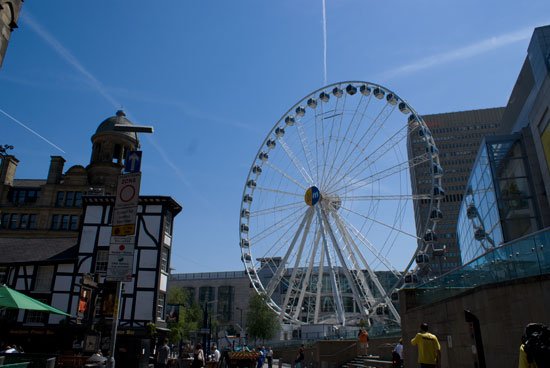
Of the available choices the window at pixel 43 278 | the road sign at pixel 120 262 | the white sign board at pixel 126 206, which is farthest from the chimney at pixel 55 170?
the road sign at pixel 120 262

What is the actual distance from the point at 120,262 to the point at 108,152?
4993cm

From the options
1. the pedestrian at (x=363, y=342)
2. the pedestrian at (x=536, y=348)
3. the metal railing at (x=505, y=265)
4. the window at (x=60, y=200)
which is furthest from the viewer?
the window at (x=60, y=200)

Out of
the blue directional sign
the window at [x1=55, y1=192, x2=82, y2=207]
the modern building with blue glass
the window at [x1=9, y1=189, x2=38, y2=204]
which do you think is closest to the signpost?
the blue directional sign

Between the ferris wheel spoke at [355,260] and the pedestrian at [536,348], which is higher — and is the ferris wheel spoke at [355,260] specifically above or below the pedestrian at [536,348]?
above

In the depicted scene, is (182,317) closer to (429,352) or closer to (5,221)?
(5,221)

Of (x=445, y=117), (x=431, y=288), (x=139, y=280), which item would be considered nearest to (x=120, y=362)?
(x=139, y=280)

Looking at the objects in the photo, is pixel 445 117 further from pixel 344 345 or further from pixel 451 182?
pixel 344 345

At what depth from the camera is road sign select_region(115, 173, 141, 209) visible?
38.0 ft

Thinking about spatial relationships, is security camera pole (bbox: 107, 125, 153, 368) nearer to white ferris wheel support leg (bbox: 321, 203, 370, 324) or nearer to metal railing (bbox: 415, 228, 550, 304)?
metal railing (bbox: 415, 228, 550, 304)

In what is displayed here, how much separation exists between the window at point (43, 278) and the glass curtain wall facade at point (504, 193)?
31.0m

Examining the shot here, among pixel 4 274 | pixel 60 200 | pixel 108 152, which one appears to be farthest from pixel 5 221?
pixel 4 274

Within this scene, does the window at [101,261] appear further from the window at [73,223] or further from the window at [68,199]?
the window at [68,199]

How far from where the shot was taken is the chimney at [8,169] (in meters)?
56.2

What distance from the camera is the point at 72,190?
184 ft
